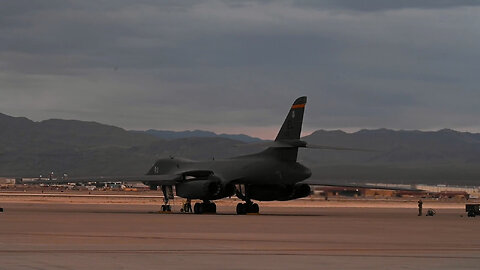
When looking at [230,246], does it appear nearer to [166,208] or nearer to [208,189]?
[208,189]

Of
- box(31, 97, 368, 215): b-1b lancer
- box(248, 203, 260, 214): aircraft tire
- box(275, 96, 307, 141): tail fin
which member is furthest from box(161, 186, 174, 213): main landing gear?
box(275, 96, 307, 141): tail fin

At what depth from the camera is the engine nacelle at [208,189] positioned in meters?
65.6

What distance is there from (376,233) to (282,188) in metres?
25.9

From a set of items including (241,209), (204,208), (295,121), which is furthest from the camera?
(204,208)

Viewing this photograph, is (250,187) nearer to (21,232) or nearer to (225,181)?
(225,181)

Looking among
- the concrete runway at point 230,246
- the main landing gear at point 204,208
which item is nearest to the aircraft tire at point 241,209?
the main landing gear at point 204,208

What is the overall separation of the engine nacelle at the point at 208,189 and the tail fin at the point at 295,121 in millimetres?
6108

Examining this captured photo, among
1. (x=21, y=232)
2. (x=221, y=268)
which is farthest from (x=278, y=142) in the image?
(x=221, y=268)

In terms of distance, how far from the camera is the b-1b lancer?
203ft

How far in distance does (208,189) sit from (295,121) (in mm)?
7807

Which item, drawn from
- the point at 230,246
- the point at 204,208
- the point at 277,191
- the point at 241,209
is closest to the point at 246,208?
the point at 241,209

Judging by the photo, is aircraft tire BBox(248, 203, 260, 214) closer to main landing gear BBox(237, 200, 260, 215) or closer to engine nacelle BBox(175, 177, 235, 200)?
main landing gear BBox(237, 200, 260, 215)

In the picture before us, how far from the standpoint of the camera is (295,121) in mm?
61531

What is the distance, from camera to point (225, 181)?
66.1 m
